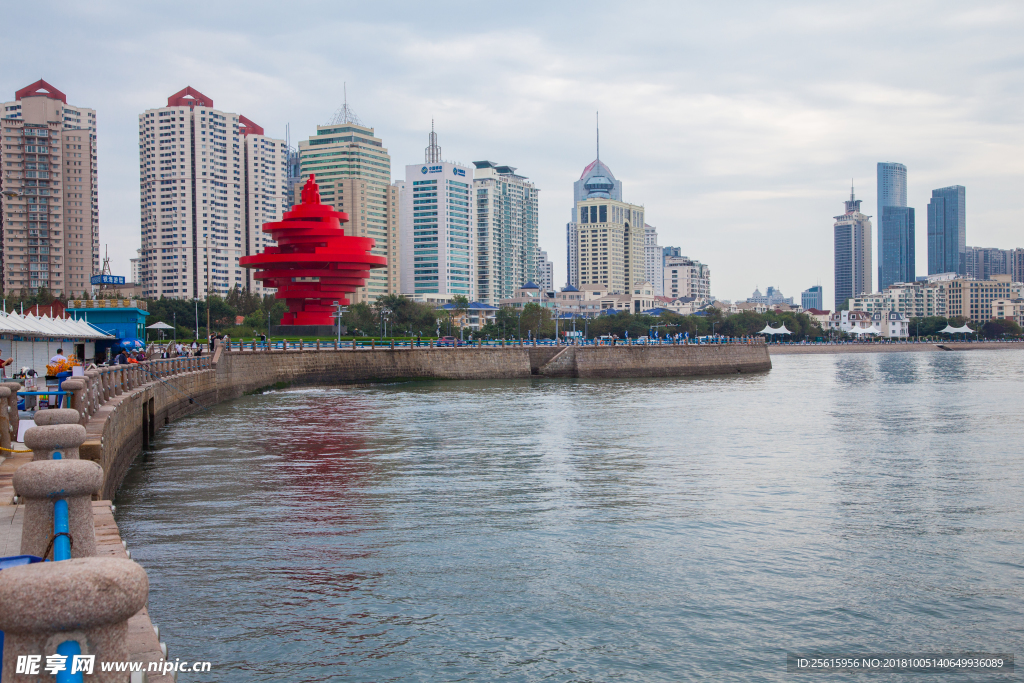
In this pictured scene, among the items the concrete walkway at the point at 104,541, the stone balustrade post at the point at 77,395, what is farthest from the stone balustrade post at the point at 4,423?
the stone balustrade post at the point at 77,395

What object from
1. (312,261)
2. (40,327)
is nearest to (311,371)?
(312,261)

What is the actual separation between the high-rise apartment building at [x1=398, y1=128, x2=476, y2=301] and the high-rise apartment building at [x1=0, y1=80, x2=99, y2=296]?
6402cm

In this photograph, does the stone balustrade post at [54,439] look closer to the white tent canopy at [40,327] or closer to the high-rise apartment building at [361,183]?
the white tent canopy at [40,327]

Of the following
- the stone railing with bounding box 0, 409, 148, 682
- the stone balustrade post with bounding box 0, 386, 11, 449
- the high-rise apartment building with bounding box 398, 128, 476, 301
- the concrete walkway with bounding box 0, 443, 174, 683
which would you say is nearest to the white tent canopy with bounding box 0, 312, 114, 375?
the stone balustrade post with bounding box 0, 386, 11, 449

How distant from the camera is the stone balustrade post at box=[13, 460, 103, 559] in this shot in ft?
17.0

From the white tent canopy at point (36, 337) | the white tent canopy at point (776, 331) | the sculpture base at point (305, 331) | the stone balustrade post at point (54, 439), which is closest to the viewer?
the stone balustrade post at point (54, 439)

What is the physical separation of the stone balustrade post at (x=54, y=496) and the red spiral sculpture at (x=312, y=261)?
5559 cm

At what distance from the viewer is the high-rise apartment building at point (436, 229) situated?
559 feet

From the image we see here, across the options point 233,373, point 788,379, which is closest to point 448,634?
point 233,373

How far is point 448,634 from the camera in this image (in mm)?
9320

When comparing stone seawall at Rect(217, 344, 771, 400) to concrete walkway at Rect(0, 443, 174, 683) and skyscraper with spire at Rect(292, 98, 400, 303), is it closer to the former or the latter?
concrete walkway at Rect(0, 443, 174, 683)

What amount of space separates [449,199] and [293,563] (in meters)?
163

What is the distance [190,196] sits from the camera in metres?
151

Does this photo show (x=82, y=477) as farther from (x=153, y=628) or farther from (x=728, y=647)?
(x=728, y=647)
